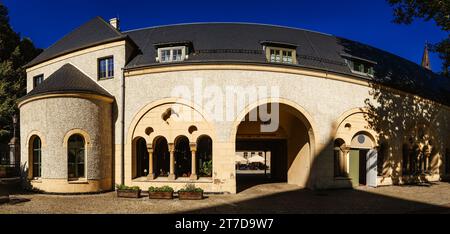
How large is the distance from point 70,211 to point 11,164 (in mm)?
20059

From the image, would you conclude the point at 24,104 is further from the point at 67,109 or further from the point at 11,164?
the point at 11,164

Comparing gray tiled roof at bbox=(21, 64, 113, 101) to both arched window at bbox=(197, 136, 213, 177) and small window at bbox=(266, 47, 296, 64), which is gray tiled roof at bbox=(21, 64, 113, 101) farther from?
small window at bbox=(266, 47, 296, 64)

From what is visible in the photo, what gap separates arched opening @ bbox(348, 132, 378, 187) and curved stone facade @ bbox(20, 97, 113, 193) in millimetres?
16653

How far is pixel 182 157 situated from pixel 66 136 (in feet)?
23.0

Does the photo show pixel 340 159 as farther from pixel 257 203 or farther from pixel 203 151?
pixel 203 151

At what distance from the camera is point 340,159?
19062mm

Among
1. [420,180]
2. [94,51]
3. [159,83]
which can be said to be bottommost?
[420,180]

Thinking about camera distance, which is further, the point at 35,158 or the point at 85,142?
the point at 35,158

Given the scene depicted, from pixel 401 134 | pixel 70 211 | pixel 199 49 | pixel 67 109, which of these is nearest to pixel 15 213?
pixel 70 211

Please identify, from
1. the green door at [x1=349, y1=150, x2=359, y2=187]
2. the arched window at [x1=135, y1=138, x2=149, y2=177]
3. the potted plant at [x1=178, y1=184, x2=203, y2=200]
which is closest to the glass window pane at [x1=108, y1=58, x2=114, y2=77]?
the arched window at [x1=135, y1=138, x2=149, y2=177]

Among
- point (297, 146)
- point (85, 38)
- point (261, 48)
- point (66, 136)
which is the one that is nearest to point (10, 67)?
point (85, 38)

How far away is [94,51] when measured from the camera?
1830cm

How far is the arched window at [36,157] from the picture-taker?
676 inches
